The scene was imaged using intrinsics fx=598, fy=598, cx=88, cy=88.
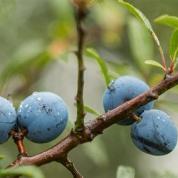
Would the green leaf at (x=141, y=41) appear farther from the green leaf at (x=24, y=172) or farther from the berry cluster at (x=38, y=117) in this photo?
the green leaf at (x=24, y=172)

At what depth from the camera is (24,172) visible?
1.34 m

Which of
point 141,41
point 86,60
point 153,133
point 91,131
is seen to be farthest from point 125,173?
point 86,60

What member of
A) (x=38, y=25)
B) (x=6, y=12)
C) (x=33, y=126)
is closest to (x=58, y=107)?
(x=33, y=126)

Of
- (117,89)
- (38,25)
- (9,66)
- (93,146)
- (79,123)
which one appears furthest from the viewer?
(38,25)

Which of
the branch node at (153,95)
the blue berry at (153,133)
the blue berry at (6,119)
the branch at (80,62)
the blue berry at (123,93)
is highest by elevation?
the branch at (80,62)

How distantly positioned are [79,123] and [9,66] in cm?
91

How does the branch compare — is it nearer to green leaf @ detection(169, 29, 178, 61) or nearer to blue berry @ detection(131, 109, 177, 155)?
blue berry @ detection(131, 109, 177, 155)

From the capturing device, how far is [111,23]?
2492 millimetres

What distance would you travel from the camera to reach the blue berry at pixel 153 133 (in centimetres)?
170

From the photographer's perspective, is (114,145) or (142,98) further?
(114,145)

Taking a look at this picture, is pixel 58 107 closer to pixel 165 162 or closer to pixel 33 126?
pixel 33 126

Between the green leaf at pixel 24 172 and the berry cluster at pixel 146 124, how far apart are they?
1.34ft

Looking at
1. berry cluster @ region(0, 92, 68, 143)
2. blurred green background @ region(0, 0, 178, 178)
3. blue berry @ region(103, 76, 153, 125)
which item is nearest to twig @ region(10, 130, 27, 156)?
berry cluster @ region(0, 92, 68, 143)

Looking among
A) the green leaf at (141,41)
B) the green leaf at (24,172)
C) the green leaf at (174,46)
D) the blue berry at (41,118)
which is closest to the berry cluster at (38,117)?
the blue berry at (41,118)
